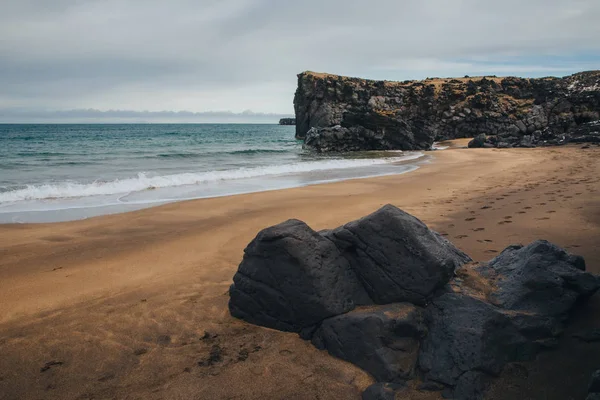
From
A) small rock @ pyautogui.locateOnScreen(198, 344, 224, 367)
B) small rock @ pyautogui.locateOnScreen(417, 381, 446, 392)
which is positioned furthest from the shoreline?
small rock @ pyautogui.locateOnScreen(417, 381, 446, 392)

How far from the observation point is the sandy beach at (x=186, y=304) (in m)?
3.44

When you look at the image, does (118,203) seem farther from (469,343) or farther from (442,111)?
(442,111)

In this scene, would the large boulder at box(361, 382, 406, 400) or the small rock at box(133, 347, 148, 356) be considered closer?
the large boulder at box(361, 382, 406, 400)

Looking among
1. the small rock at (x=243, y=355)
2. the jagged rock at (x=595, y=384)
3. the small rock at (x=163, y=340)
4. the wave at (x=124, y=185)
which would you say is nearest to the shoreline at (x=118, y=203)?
the wave at (x=124, y=185)

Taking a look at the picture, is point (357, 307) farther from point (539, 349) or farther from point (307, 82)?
point (307, 82)

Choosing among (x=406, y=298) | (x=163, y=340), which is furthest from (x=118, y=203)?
(x=406, y=298)

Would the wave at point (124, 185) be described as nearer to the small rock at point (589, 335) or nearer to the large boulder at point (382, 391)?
the large boulder at point (382, 391)

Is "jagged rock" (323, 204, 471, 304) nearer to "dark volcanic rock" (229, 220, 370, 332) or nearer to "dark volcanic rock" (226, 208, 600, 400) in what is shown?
"dark volcanic rock" (226, 208, 600, 400)

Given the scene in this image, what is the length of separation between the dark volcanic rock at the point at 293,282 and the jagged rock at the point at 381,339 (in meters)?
0.23

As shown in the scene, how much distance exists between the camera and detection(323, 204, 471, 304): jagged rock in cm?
392

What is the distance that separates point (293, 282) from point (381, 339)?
110cm

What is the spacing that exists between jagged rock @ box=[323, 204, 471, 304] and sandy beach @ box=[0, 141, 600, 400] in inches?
36.5

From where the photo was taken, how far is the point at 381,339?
11.8 ft

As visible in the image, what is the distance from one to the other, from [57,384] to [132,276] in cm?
249
